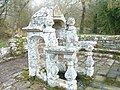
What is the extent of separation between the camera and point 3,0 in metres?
12.5

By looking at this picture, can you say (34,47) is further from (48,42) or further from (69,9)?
(69,9)

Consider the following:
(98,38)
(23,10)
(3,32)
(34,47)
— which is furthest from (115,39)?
(23,10)

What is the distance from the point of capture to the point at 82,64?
6.45 metres

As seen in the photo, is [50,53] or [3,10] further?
[3,10]

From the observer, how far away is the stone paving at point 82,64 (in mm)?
4488

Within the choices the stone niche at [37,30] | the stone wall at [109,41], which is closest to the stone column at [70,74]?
the stone niche at [37,30]

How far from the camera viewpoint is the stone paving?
449 cm

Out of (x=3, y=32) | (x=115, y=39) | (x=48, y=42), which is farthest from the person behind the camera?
(x=3, y=32)

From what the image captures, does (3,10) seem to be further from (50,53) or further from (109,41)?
(50,53)

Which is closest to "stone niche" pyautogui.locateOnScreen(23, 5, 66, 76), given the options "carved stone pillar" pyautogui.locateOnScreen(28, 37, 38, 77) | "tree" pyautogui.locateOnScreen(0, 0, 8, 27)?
"carved stone pillar" pyautogui.locateOnScreen(28, 37, 38, 77)

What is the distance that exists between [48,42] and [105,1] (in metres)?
8.61

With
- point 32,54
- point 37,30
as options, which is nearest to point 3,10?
point 32,54

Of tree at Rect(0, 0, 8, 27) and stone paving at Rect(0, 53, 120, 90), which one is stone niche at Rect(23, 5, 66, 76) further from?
tree at Rect(0, 0, 8, 27)

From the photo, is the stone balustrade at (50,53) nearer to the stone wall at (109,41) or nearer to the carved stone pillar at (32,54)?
the carved stone pillar at (32,54)
